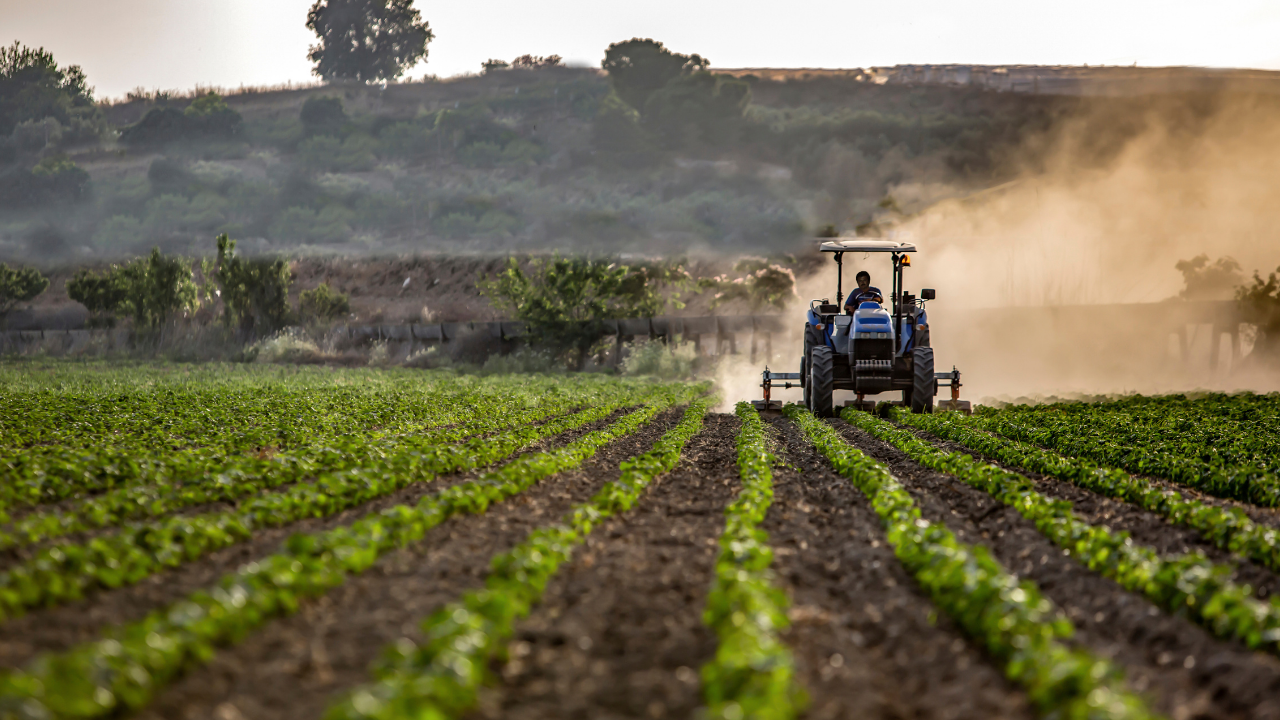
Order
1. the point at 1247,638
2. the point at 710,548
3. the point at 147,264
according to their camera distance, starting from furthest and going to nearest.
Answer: the point at 147,264 < the point at 710,548 < the point at 1247,638

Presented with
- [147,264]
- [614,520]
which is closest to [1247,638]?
[614,520]

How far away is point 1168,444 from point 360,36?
128 m

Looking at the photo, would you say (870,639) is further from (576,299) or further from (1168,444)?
(576,299)

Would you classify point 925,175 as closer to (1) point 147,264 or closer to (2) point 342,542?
(1) point 147,264

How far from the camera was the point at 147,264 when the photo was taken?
62.5 m

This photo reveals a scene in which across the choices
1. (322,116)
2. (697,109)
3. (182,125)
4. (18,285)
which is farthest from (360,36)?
(18,285)

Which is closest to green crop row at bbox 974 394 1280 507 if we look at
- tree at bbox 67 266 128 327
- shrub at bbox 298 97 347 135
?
tree at bbox 67 266 128 327

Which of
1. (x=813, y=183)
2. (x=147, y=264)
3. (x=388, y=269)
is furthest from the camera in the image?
(x=813, y=183)

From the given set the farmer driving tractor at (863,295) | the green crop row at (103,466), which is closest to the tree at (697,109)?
the farmer driving tractor at (863,295)

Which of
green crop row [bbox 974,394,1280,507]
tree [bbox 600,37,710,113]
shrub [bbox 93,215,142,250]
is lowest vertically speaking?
green crop row [bbox 974,394,1280,507]

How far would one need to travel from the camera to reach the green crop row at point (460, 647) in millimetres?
4691

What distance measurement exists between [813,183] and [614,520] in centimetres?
8958

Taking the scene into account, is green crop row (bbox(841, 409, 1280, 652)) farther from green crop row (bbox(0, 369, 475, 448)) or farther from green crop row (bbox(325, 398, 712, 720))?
green crop row (bbox(0, 369, 475, 448))

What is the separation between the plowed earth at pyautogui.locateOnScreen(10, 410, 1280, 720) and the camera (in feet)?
18.1
